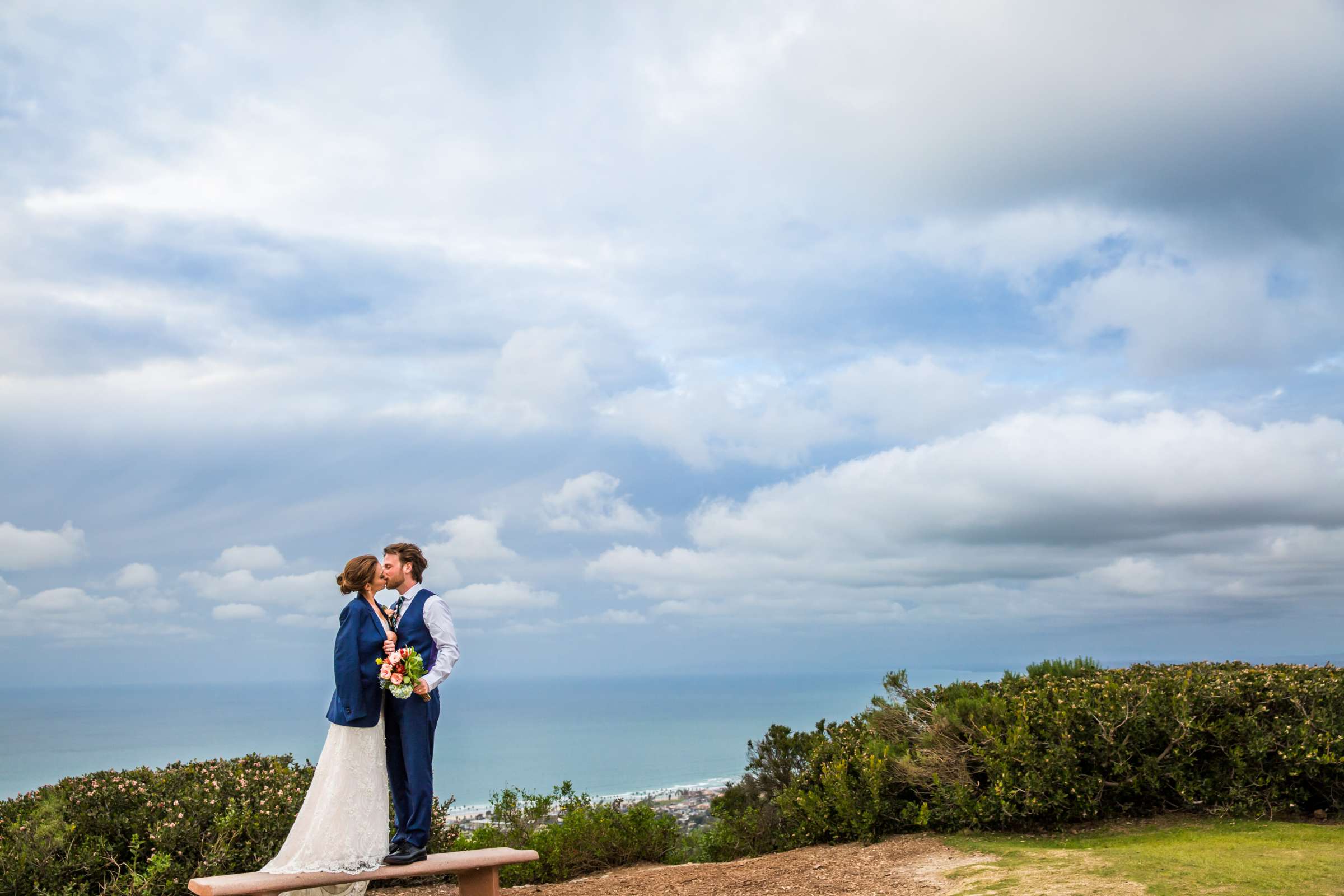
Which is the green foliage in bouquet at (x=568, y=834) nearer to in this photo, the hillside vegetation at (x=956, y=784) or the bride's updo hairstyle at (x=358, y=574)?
the hillside vegetation at (x=956, y=784)

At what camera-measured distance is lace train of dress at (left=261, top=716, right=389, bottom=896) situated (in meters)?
6.15

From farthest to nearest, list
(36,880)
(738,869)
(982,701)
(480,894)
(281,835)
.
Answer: (982,701), (738,869), (281,835), (36,880), (480,894)

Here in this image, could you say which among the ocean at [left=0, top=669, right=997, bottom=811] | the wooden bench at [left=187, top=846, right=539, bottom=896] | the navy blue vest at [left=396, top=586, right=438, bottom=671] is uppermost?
the navy blue vest at [left=396, top=586, right=438, bottom=671]

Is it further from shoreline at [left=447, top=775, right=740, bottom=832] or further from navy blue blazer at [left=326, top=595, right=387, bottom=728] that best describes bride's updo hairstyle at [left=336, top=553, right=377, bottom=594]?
shoreline at [left=447, top=775, right=740, bottom=832]

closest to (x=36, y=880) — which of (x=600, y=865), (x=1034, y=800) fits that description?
(x=600, y=865)

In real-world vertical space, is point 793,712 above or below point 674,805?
below

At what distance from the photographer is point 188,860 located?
770cm

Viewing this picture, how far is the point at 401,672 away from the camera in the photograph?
6.15 m

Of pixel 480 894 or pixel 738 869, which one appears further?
pixel 738 869

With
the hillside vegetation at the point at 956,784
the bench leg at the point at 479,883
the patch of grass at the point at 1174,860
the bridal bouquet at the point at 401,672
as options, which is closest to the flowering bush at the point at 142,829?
the hillside vegetation at the point at 956,784

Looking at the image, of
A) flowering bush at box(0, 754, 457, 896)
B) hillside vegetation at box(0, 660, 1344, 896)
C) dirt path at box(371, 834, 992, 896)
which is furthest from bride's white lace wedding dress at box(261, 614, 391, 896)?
dirt path at box(371, 834, 992, 896)

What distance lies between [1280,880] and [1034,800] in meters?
2.22

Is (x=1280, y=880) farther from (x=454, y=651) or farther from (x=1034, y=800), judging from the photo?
(x=454, y=651)

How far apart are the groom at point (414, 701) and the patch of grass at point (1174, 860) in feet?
13.1
